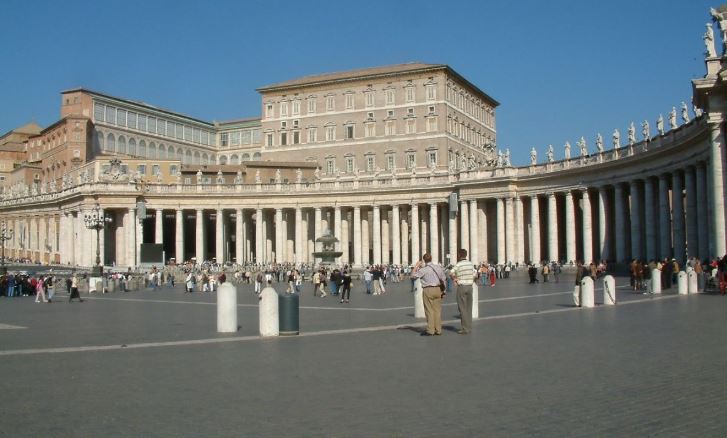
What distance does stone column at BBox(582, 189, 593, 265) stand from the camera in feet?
226

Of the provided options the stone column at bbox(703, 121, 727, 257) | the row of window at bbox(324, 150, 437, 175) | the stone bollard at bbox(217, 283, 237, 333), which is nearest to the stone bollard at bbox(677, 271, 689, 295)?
the stone column at bbox(703, 121, 727, 257)

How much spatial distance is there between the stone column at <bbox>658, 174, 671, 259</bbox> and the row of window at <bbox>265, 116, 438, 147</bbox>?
166 ft

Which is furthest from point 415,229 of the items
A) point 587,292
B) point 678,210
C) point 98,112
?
point 587,292

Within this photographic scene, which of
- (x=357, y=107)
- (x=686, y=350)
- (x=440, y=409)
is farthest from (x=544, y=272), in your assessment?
(x=357, y=107)

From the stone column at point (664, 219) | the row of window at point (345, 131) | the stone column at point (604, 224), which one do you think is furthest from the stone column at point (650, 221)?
the row of window at point (345, 131)

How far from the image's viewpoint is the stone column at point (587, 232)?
69.0 metres

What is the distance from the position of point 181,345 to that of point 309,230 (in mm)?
80065

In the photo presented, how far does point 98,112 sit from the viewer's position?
115750 millimetres

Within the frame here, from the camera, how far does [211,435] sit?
9.62 m

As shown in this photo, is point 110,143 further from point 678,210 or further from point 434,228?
point 678,210

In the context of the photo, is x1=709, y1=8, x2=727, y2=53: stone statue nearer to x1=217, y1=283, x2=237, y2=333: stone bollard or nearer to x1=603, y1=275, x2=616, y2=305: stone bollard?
x1=603, y1=275, x2=616, y2=305: stone bollard

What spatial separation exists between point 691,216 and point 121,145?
88513 millimetres

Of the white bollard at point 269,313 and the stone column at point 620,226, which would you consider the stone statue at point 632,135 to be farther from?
the white bollard at point 269,313

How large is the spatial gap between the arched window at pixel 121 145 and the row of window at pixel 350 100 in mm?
21660
